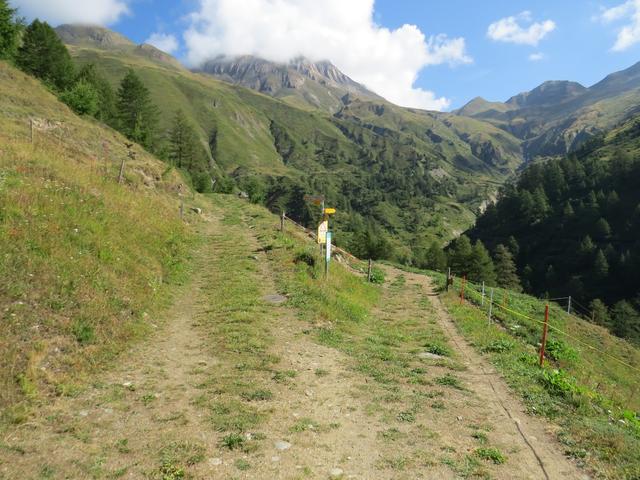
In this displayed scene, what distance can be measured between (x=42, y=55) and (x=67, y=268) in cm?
6172

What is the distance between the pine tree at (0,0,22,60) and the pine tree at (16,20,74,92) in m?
1.53

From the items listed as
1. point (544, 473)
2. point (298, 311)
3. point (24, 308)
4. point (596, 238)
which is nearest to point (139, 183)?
point (298, 311)

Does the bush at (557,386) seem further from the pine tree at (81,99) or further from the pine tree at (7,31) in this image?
the pine tree at (7,31)

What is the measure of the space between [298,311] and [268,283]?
13.4 feet

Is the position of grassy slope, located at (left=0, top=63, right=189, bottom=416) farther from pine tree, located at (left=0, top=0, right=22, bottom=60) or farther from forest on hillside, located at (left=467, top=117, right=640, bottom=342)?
forest on hillside, located at (left=467, top=117, right=640, bottom=342)

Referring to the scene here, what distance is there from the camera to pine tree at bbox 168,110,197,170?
80.8m

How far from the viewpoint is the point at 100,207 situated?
18.8 m

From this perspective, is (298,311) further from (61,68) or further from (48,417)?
(61,68)

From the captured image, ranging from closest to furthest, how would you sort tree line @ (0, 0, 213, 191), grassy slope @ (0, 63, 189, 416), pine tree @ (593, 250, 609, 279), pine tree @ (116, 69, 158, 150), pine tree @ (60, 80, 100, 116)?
grassy slope @ (0, 63, 189, 416)
pine tree @ (60, 80, 100, 116)
tree line @ (0, 0, 213, 191)
pine tree @ (116, 69, 158, 150)
pine tree @ (593, 250, 609, 279)

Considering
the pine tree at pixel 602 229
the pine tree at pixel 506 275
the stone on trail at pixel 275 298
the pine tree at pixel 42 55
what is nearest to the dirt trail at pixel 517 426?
the stone on trail at pixel 275 298

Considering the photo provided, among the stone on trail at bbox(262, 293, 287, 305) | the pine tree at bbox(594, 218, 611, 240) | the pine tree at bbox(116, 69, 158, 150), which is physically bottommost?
the stone on trail at bbox(262, 293, 287, 305)

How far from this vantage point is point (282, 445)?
7527mm

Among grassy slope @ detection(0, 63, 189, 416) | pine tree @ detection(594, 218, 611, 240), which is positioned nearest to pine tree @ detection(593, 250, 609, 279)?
pine tree @ detection(594, 218, 611, 240)

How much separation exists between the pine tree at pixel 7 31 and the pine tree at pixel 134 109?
54.3 feet
